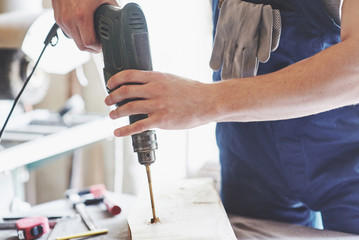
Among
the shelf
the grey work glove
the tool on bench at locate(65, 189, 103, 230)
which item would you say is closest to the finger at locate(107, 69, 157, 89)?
the grey work glove

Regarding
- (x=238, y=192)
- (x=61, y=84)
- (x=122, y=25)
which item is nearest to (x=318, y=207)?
(x=238, y=192)

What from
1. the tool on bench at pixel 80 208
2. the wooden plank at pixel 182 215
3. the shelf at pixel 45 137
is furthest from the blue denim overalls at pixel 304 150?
the shelf at pixel 45 137

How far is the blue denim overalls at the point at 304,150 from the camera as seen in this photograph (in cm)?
86

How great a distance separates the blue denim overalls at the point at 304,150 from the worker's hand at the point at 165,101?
26 cm

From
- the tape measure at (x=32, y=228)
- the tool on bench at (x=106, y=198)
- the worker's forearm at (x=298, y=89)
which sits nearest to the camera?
the worker's forearm at (x=298, y=89)

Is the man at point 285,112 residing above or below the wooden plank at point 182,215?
Result: above

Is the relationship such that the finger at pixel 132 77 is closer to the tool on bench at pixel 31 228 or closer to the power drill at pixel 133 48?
the power drill at pixel 133 48

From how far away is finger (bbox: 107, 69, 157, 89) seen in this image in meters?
0.73

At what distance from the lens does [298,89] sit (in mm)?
682

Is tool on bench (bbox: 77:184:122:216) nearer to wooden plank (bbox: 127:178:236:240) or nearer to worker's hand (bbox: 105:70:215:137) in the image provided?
wooden plank (bbox: 127:178:236:240)

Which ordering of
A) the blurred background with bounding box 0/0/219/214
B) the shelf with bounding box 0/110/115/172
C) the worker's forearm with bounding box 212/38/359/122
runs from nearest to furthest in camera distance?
the worker's forearm with bounding box 212/38/359/122
the shelf with bounding box 0/110/115/172
the blurred background with bounding box 0/0/219/214

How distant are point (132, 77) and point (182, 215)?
310mm

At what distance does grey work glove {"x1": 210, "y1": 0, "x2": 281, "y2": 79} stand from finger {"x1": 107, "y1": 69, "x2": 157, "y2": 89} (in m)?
0.24

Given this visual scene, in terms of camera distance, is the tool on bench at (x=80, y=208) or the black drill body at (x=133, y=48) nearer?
the black drill body at (x=133, y=48)
